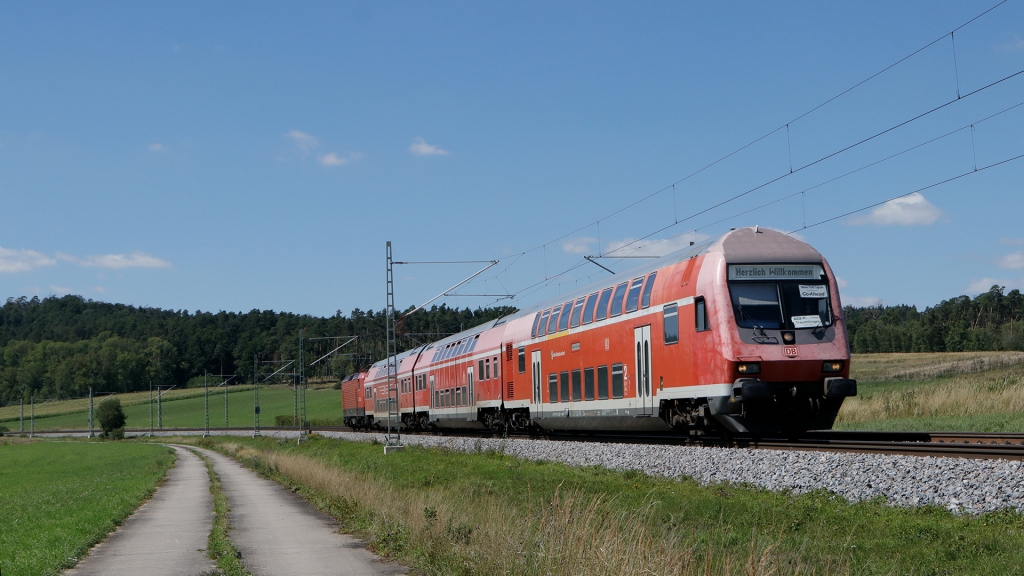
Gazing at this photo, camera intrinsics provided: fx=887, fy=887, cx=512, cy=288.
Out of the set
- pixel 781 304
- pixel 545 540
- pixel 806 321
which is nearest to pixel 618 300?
pixel 781 304

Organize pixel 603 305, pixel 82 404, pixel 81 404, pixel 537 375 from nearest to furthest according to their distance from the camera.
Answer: pixel 603 305 < pixel 537 375 < pixel 82 404 < pixel 81 404

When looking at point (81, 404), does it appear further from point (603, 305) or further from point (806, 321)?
point (806, 321)

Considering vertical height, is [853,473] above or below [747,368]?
below

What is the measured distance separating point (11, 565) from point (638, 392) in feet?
45.6

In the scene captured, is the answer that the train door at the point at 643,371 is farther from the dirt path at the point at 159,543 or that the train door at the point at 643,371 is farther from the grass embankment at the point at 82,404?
the grass embankment at the point at 82,404

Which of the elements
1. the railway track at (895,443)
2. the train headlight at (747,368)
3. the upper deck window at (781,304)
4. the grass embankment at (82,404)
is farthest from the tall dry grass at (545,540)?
the grass embankment at (82,404)

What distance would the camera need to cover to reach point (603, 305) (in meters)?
24.3

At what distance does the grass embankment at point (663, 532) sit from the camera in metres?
8.07

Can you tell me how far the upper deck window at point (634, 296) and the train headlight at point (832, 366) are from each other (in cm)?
516

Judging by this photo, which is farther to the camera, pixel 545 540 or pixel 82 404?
pixel 82 404

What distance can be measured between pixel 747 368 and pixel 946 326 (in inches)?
4284

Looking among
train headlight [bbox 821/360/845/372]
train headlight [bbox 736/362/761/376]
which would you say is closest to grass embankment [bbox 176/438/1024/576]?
train headlight [bbox 736/362/761/376]

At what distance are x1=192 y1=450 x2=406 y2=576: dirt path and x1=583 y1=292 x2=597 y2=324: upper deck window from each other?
9.29m

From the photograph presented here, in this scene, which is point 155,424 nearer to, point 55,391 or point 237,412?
point 237,412
